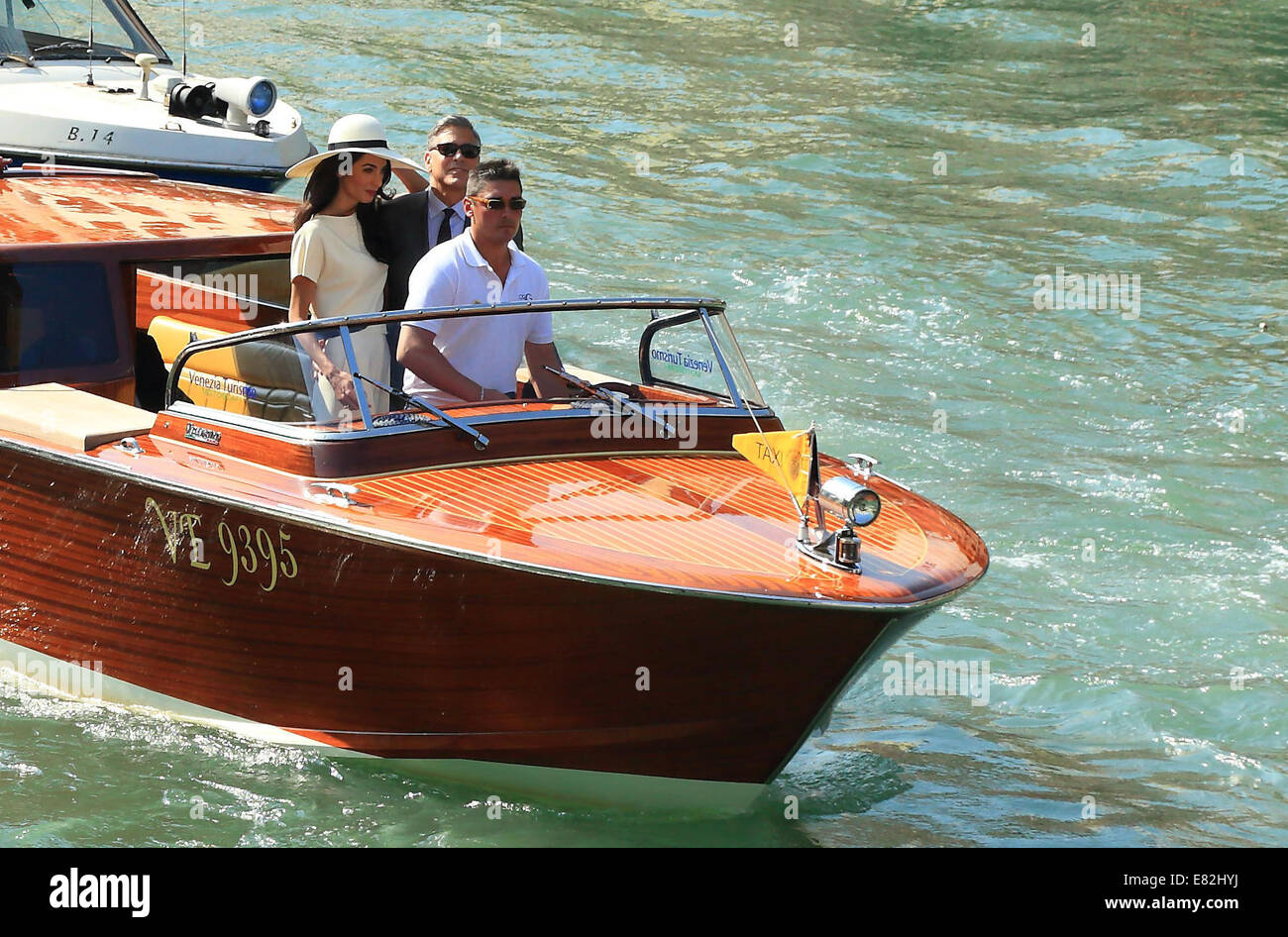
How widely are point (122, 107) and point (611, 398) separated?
6.04 meters

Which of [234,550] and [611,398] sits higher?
[611,398]

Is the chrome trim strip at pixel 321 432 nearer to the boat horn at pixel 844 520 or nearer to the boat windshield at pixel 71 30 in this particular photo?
the boat horn at pixel 844 520

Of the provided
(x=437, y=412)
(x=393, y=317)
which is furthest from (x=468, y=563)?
(x=393, y=317)

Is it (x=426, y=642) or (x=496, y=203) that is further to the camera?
(x=496, y=203)

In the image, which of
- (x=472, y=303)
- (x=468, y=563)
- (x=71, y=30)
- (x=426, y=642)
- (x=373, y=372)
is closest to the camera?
(x=468, y=563)

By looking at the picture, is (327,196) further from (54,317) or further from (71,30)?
(71,30)

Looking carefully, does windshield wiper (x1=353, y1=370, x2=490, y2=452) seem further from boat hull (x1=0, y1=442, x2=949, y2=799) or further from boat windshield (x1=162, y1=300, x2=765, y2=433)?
boat hull (x1=0, y1=442, x2=949, y2=799)

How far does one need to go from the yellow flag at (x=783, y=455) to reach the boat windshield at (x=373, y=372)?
1.69 feet

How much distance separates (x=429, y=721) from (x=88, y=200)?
9.38ft

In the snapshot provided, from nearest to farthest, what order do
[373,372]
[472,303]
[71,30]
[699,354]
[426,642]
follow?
[426,642] < [373,372] < [472,303] < [699,354] < [71,30]

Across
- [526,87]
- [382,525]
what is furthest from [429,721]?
[526,87]

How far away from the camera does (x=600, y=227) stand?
11.4 m

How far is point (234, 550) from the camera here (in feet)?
14.9

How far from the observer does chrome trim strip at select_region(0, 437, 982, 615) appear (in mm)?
4078
